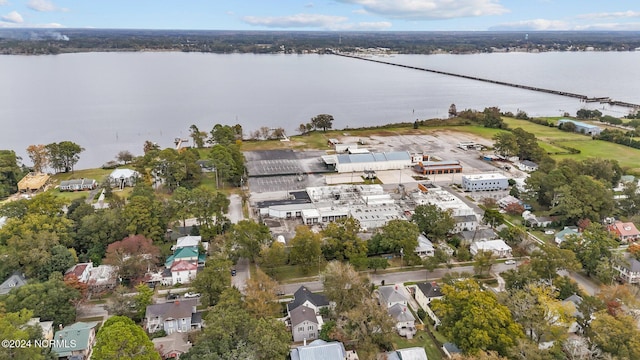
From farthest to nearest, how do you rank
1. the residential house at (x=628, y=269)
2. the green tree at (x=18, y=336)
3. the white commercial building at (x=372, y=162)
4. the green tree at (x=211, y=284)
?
1. the white commercial building at (x=372, y=162)
2. the residential house at (x=628, y=269)
3. the green tree at (x=211, y=284)
4. the green tree at (x=18, y=336)

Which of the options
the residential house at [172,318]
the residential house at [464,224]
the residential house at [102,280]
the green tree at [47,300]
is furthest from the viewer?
the residential house at [464,224]

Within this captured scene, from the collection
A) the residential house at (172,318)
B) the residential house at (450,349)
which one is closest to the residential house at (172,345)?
the residential house at (172,318)

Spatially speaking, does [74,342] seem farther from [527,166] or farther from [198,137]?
[527,166]

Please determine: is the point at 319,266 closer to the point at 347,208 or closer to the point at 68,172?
the point at 347,208

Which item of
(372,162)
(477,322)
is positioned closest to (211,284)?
(477,322)

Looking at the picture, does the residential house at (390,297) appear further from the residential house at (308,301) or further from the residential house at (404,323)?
the residential house at (308,301)

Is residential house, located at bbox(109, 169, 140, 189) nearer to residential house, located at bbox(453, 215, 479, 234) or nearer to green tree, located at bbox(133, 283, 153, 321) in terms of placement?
green tree, located at bbox(133, 283, 153, 321)

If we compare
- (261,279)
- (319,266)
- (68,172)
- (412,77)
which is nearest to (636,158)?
(319,266)
